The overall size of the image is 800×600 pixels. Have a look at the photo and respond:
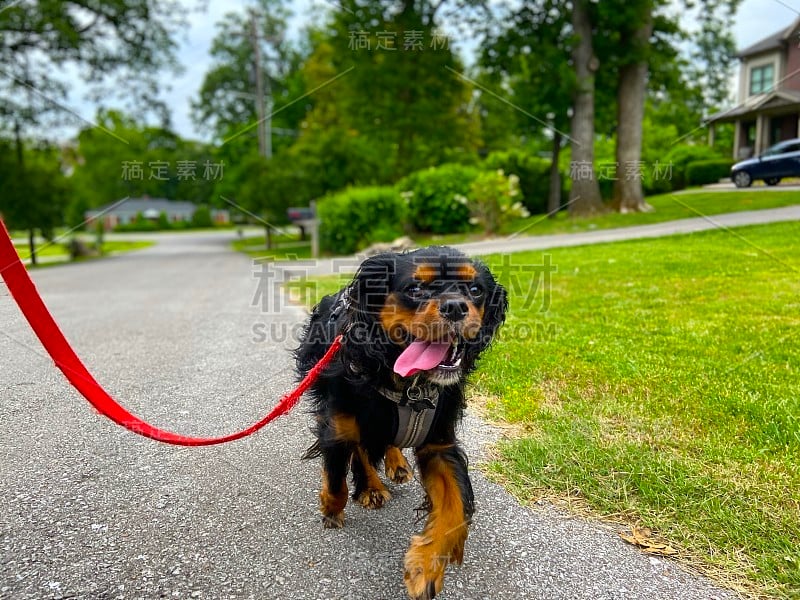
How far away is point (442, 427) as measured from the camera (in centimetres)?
262

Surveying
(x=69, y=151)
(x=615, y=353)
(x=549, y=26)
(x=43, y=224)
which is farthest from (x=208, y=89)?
(x=615, y=353)

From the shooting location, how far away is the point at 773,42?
639 centimetres

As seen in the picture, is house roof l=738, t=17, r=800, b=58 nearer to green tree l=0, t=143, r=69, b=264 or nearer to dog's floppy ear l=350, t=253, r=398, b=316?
dog's floppy ear l=350, t=253, r=398, b=316

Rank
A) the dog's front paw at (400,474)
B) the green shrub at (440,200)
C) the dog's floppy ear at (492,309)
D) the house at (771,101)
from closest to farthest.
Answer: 1. the dog's floppy ear at (492,309)
2. the dog's front paw at (400,474)
3. the house at (771,101)
4. the green shrub at (440,200)

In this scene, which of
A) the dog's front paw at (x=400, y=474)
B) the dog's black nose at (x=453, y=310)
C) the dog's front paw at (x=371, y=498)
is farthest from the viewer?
the dog's front paw at (x=400, y=474)

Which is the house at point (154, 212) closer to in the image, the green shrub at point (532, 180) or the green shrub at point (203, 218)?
the green shrub at point (203, 218)

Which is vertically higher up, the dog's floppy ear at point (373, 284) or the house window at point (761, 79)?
the house window at point (761, 79)

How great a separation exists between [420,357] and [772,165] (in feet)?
17.1

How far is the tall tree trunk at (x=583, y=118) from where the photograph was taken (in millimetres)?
16875

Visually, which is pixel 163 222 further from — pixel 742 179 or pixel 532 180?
pixel 742 179

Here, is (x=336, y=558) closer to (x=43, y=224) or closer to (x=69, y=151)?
(x=43, y=224)

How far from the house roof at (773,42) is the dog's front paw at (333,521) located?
247 inches

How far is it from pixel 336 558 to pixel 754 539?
1.72 m

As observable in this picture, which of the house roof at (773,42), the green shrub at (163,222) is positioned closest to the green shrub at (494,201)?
the house roof at (773,42)
